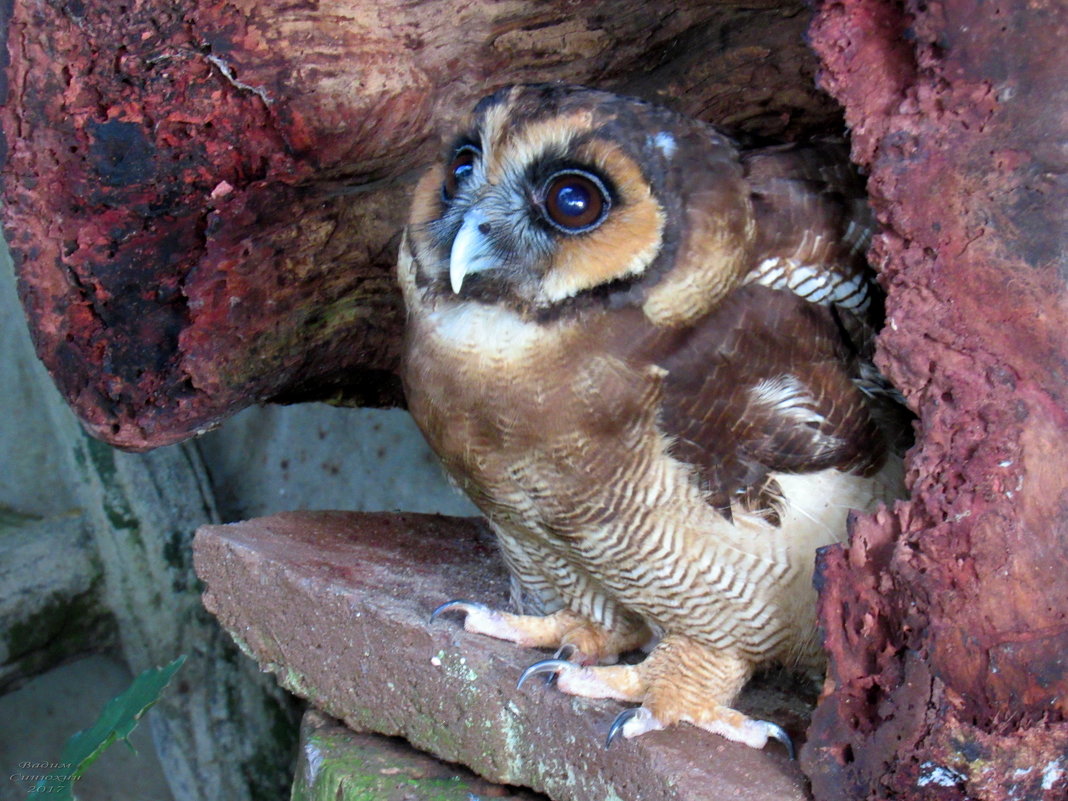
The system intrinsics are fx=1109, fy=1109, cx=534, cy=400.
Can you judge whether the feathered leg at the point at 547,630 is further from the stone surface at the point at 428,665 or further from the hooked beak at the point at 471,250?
the hooked beak at the point at 471,250

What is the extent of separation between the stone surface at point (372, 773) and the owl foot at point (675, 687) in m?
0.34

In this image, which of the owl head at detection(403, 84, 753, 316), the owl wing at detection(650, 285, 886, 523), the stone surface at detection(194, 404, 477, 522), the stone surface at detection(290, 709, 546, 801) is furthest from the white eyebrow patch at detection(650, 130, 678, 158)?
the stone surface at detection(194, 404, 477, 522)

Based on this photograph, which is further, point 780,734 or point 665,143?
point 780,734

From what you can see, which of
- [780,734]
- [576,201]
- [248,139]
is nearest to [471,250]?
[576,201]

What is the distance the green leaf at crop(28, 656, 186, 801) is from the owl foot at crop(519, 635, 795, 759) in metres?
1.08

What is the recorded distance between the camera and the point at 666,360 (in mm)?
1936

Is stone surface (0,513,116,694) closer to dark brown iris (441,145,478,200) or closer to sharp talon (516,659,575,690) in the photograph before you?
sharp talon (516,659,575,690)

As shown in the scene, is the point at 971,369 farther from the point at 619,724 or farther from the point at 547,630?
the point at 547,630

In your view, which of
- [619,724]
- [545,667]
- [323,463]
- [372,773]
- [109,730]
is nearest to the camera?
[619,724]

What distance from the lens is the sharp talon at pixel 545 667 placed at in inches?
88.0

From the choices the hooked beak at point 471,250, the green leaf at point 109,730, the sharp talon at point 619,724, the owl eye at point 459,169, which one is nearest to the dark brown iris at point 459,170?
the owl eye at point 459,169

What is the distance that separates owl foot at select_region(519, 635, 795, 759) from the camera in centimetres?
208

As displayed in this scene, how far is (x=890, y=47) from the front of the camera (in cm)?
175

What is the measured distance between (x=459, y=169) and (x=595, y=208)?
1.17 feet
